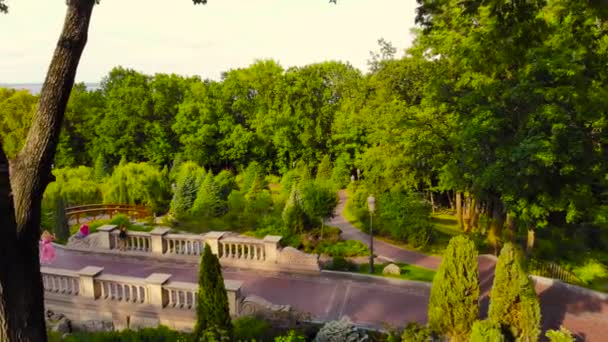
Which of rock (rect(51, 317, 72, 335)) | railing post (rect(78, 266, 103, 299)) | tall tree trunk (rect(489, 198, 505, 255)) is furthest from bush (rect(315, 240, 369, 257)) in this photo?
rock (rect(51, 317, 72, 335))

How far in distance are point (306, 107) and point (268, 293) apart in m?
26.4

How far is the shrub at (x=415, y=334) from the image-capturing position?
10.1m

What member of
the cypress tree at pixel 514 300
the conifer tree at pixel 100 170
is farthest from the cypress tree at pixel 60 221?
the cypress tree at pixel 514 300

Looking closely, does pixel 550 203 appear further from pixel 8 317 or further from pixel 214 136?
pixel 214 136

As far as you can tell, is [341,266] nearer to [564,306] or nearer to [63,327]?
[564,306]

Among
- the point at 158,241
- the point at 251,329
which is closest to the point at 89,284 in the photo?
the point at 158,241

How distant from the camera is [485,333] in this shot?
31.3 ft

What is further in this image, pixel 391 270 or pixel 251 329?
pixel 391 270

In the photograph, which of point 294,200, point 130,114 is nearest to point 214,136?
point 130,114

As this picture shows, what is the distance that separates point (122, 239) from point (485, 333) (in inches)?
473

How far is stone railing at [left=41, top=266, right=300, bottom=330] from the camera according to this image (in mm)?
11578

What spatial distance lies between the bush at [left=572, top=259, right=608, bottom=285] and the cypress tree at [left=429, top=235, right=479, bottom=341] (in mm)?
7242

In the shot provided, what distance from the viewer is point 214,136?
39.4 m

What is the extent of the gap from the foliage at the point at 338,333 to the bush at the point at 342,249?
701cm
